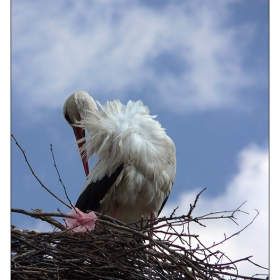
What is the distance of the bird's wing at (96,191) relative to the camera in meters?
3.08

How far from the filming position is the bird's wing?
121 inches

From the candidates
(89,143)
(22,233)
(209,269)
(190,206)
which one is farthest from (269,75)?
(89,143)

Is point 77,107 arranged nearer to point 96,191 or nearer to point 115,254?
point 96,191

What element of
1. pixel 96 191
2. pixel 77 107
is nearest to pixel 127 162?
pixel 96 191

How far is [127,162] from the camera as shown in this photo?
120 inches

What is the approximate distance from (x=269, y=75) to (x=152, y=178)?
3.61 feet

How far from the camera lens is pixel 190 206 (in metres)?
2.26

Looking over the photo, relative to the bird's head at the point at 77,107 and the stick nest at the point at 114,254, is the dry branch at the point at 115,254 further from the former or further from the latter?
the bird's head at the point at 77,107

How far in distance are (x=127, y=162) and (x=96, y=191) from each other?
243 millimetres

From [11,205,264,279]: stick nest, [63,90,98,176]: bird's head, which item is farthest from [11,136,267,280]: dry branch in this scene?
[63,90,98,176]: bird's head

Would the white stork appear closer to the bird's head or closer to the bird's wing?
the bird's wing

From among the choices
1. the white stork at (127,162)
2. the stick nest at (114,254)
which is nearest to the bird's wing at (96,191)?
the white stork at (127,162)
